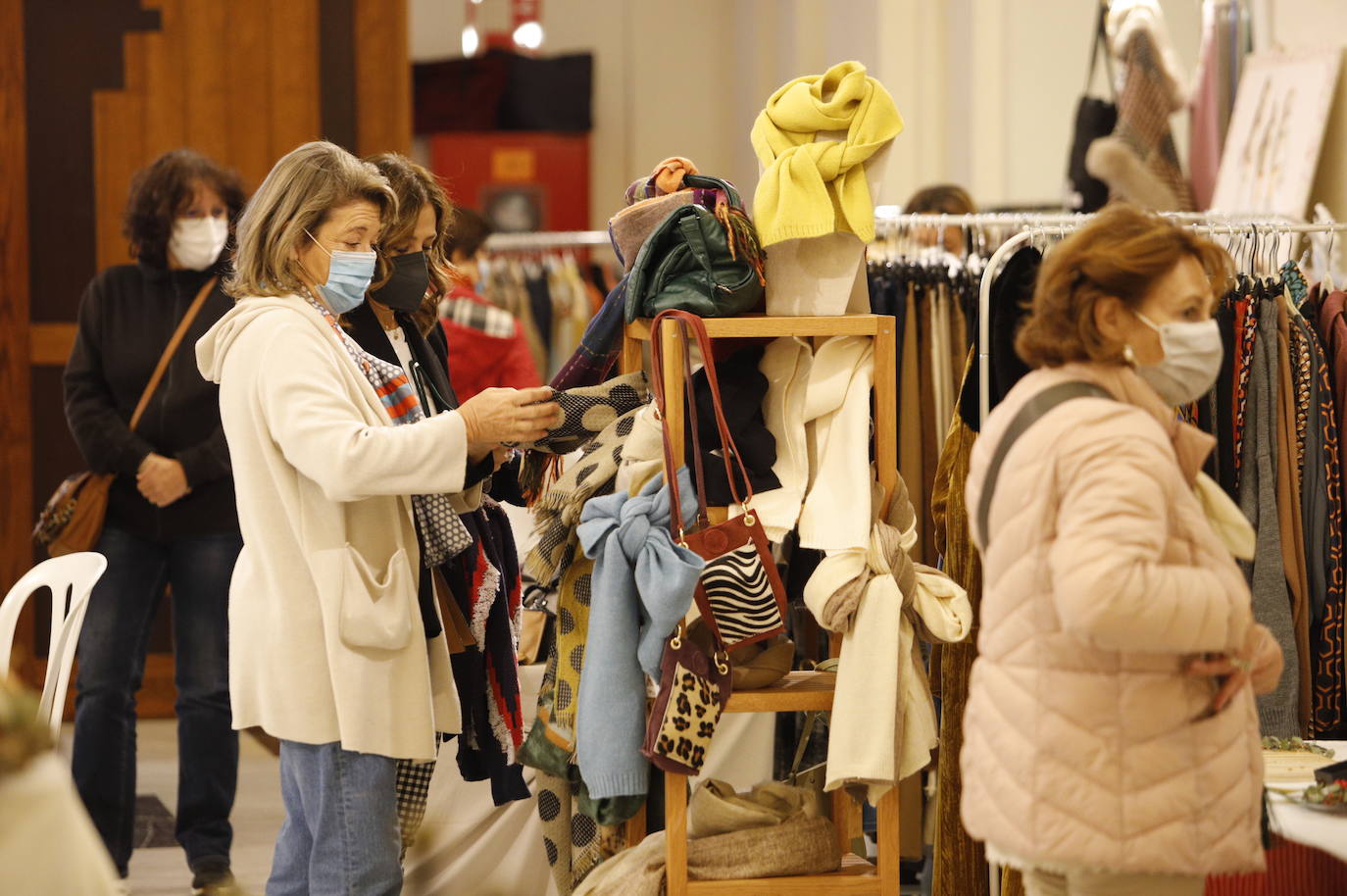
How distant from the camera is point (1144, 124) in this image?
15.8ft

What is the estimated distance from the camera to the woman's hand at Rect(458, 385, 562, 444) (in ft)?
8.00

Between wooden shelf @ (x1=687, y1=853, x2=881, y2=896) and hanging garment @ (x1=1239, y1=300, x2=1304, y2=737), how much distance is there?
0.85 meters

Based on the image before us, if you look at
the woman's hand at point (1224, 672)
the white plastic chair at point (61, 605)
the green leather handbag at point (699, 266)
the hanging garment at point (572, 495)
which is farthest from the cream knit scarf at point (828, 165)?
the white plastic chair at point (61, 605)

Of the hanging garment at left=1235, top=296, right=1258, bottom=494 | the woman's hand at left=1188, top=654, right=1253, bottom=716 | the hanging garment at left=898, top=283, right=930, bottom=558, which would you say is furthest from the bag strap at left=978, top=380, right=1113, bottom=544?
the hanging garment at left=898, top=283, right=930, bottom=558

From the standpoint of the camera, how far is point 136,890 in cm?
368

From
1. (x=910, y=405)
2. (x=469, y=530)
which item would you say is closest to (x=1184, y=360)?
(x=469, y=530)

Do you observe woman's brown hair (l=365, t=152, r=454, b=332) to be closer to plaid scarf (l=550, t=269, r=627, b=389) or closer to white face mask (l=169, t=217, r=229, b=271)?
plaid scarf (l=550, t=269, r=627, b=389)

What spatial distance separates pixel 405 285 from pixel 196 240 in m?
1.18

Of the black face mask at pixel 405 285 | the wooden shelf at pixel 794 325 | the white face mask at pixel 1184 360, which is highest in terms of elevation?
the black face mask at pixel 405 285

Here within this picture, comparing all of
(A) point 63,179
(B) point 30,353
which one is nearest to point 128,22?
(A) point 63,179

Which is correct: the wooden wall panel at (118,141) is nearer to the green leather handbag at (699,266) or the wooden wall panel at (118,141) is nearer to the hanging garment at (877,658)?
the green leather handbag at (699,266)

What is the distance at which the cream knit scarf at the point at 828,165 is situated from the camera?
253cm

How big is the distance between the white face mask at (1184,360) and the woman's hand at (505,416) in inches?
39.8

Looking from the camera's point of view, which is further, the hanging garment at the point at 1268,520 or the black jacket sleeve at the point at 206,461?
the black jacket sleeve at the point at 206,461
